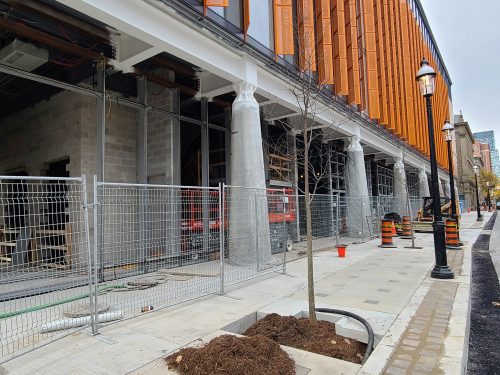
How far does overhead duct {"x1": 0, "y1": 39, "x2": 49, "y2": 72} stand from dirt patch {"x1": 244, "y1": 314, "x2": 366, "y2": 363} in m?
8.15

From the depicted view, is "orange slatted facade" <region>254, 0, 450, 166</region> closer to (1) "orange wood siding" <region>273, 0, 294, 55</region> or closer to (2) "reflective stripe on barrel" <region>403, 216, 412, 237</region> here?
(1) "orange wood siding" <region>273, 0, 294, 55</region>

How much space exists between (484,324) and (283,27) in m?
10.1

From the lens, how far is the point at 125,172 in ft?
35.2

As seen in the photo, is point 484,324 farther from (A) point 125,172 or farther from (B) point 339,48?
(B) point 339,48

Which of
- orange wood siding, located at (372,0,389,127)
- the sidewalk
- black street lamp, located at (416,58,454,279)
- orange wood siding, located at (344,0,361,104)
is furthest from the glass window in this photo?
orange wood siding, located at (372,0,389,127)

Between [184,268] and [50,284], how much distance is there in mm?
3723

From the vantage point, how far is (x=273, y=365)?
3.56 metres

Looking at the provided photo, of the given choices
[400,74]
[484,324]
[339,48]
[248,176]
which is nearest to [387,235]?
[248,176]

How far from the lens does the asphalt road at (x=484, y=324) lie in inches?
164

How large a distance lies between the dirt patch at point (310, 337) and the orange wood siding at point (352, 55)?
48.0 feet

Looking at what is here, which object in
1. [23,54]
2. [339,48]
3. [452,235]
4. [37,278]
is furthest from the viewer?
[339,48]

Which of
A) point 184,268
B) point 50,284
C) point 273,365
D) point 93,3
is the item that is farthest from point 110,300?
point 93,3

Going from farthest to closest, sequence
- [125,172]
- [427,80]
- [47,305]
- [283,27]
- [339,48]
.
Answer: [339,48] → [283,27] → [125,172] → [427,80] → [47,305]

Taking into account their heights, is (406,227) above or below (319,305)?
above
